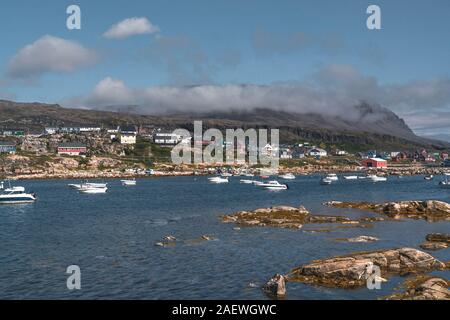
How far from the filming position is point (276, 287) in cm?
3931

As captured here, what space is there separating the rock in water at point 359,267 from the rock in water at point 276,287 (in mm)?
3641

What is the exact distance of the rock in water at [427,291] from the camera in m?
35.4

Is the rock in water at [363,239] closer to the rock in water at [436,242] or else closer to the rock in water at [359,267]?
the rock in water at [436,242]

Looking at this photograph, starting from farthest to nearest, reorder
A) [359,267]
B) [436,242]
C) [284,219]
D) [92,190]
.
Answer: [92,190] → [284,219] → [436,242] → [359,267]

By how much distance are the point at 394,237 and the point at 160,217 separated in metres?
42.6

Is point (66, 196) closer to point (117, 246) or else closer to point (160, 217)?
point (160, 217)

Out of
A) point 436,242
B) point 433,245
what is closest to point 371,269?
point 433,245

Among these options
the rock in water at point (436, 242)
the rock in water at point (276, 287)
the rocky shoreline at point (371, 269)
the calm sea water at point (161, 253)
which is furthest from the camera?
the rock in water at point (436, 242)

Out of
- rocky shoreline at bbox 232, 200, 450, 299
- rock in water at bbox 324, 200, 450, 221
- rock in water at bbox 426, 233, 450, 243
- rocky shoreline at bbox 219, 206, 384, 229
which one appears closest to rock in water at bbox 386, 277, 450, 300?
rocky shoreline at bbox 232, 200, 450, 299

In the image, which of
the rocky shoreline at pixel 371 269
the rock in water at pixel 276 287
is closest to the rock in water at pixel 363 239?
the rocky shoreline at pixel 371 269

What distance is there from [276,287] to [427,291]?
11.3 meters

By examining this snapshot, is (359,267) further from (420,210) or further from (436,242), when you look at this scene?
(420,210)
